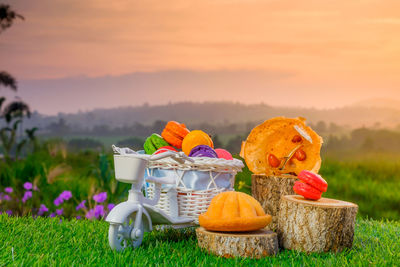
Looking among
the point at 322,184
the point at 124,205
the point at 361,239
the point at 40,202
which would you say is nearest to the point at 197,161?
the point at 124,205

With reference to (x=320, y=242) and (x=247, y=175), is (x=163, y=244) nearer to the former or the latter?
(x=320, y=242)

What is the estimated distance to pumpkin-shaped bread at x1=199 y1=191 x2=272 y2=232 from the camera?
354 cm

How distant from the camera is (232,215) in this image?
3574mm

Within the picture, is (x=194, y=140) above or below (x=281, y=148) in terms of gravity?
above

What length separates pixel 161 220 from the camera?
384 cm

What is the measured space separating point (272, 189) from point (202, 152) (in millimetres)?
1184

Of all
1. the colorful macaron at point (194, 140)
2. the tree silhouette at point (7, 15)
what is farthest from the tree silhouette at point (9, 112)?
the colorful macaron at point (194, 140)

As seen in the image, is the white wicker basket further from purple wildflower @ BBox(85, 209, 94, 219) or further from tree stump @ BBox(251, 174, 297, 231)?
purple wildflower @ BBox(85, 209, 94, 219)

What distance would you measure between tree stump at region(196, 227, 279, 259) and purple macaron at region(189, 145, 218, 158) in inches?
30.0

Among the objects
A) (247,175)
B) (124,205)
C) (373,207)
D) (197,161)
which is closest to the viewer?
(124,205)

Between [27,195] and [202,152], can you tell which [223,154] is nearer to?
[202,152]

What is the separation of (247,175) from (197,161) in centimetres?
286

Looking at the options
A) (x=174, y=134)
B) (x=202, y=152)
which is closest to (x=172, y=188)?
(x=202, y=152)

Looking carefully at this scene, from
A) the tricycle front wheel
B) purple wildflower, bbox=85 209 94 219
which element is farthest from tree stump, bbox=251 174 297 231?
purple wildflower, bbox=85 209 94 219
